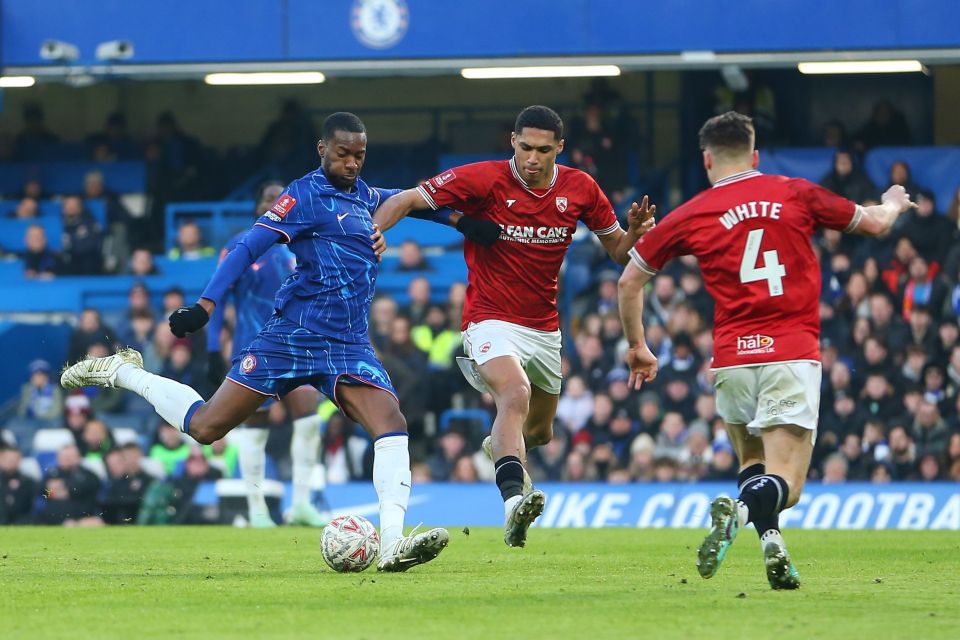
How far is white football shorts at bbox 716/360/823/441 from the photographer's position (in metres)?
7.87

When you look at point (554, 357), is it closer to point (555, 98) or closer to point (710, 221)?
point (710, 221)

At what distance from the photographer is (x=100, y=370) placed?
1006 centimetres

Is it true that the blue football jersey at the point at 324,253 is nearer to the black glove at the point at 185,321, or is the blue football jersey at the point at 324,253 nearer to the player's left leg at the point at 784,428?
the black glove at the point at 185,321

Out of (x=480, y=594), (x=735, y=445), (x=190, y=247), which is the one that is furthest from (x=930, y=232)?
(x=480, y=594)

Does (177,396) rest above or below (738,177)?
below

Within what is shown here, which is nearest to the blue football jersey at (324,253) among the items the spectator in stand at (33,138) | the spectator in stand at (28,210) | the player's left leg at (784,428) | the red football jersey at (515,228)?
the red football jersey at (515,228)

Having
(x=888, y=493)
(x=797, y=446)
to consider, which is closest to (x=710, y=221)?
(x=797, y=446)

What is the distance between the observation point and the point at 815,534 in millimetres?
13461

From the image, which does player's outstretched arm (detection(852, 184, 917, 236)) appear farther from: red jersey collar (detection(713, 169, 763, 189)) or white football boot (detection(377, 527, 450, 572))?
white football boot (detection(377, 527, 450, 572))

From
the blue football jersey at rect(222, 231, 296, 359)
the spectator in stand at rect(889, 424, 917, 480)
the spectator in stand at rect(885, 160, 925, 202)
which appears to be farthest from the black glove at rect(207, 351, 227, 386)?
the spectator in stand at rect(885, 160, 925, 202)

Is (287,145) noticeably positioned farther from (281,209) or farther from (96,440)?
(281,209)

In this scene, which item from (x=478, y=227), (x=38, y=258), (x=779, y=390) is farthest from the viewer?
(x=38, y=258)

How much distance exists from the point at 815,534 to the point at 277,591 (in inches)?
271

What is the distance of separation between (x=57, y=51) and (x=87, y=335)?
362 cm
